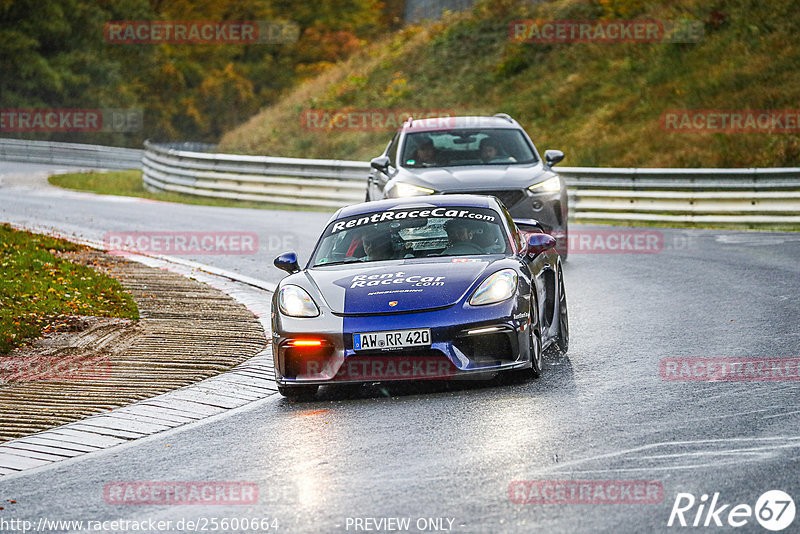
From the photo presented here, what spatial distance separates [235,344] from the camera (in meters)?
10.6

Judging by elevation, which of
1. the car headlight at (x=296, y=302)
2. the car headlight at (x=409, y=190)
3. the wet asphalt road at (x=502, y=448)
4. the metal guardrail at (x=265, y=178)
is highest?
the car headlight at (x=409, y=190)

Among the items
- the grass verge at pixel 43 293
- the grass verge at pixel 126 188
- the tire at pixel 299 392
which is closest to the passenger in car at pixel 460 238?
the tire at pixel 299 392

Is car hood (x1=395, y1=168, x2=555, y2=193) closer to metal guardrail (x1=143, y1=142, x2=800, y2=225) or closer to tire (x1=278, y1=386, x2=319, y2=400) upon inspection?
tire (x1=278, y1=386, x2=319, y2=400)

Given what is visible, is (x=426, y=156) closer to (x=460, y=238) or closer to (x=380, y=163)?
(x=380, y=163)

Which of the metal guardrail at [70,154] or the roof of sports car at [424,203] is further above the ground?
the roof of sports car at [424,203]

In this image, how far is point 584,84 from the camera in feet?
111

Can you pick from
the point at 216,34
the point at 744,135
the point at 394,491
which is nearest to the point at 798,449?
the point at 394,491

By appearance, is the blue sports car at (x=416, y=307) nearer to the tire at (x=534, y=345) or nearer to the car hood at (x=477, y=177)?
the tire at (x=534, y=345)

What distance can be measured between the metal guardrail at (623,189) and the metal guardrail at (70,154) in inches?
699

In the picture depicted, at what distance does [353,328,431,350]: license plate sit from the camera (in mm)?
8125

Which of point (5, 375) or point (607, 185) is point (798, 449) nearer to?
point (5, 375)

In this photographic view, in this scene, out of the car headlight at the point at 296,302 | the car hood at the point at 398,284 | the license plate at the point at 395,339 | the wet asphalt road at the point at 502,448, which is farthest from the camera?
the car headlight at the point at 296,302

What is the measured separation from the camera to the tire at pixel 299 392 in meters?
8.52

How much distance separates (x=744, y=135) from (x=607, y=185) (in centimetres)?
535
